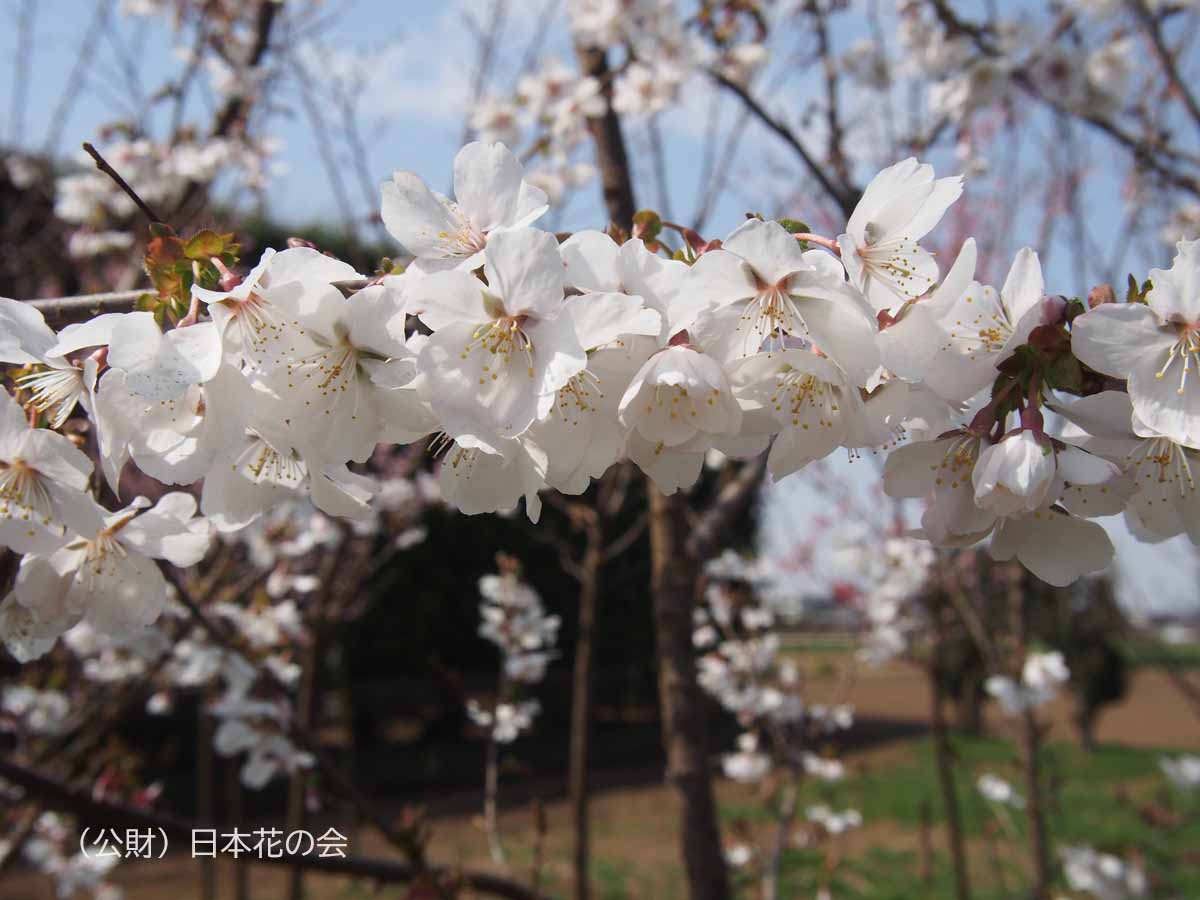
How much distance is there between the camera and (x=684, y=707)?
80.7 inches

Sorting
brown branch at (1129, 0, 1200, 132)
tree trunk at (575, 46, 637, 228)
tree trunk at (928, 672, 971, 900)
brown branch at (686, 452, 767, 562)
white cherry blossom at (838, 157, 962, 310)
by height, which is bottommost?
tree trunk at (928, 672, 971, 900)

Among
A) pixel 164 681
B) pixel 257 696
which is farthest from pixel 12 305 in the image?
pixel 164 681

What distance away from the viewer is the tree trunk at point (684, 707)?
193cm

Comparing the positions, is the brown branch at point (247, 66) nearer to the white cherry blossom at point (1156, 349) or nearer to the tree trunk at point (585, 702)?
the tree trunk at point (585, 702)

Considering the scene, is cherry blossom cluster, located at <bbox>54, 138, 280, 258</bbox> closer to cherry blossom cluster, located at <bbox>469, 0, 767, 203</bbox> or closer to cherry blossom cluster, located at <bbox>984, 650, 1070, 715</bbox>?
cherry blossom cluster, located at <bbox>469, 0, 767, 203</bbox>

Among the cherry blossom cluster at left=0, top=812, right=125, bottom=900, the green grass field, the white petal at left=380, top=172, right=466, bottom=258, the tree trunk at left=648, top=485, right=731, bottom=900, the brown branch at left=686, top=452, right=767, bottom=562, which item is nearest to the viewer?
the white petal at left=380, top=172, right=466, bottom=258

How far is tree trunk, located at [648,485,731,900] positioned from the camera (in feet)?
6.32

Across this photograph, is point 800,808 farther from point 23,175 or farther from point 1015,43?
point 23,175

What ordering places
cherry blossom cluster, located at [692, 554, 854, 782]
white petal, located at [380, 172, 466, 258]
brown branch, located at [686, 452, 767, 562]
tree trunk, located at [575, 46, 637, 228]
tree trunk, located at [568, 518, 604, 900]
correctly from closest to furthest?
white petal, located at [380, 172, 466, 258] → brown branch, located at [686, 452, 767, 562] → tree trunk, located at [575, 46, 637, 228] → tree trunk, located at [568, 518, 604, 900] → cherry blossom cluster, located at [692, 554, 854, 782]

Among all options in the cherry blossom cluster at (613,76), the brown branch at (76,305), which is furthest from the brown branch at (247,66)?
the brown branch at (76,305)

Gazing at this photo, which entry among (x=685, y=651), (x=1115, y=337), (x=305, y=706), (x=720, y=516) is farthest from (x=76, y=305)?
(x=305, y=706)

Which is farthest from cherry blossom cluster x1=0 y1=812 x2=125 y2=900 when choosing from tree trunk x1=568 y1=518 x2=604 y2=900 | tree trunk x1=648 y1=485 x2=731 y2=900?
tree trunk x1=648 y1=485 x2=731 y2=900

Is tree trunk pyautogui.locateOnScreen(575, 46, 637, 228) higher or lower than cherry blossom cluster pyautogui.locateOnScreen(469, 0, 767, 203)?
lower

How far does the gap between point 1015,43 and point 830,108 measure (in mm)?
1068
